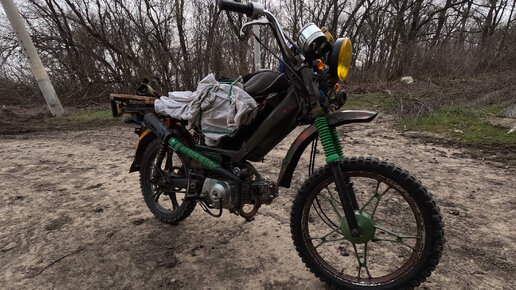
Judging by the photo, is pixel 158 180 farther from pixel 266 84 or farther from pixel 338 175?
pixel 338 175

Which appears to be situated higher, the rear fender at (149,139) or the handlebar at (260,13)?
the handlebar at (260,13)

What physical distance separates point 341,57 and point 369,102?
6.67 metres

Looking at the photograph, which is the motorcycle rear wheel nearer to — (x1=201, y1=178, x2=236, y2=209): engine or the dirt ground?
the dirt ground

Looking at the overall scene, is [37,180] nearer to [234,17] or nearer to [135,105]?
[135,105]

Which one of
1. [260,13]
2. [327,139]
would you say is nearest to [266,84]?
[260,13]

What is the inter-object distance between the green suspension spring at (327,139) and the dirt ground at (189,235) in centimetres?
76

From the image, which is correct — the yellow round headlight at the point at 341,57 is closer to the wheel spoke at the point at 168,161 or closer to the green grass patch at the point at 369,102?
the wheel spoke at the point at 168,161

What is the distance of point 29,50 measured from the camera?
807cm

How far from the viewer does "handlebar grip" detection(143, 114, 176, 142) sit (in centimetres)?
203

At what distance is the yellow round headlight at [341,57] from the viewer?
4.57 feet

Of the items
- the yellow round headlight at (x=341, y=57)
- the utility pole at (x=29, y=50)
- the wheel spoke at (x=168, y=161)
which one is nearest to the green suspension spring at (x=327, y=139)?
the yellow round headlight at (x=341, y=57)

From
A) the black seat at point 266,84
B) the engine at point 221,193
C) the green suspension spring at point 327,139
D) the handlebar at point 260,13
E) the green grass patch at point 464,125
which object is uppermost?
the handlebar at point 260,13

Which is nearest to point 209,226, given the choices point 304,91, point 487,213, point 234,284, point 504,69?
point 234,284

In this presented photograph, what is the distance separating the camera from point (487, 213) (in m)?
2.24
